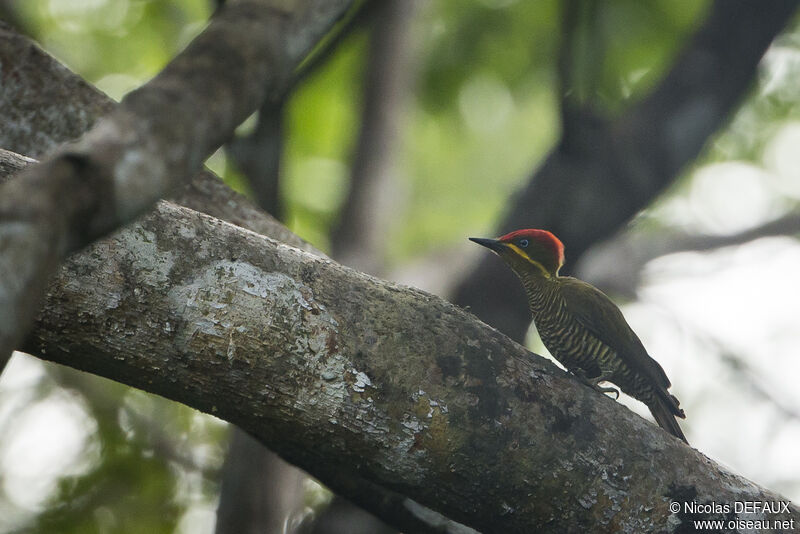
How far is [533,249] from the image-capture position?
423 centimetres

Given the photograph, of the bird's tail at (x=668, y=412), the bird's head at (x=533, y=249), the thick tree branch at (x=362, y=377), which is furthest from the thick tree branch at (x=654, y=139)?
the thick tree branch at (x=362, y=377)

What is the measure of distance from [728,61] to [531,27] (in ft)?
8.27

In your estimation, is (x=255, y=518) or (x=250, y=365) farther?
(x=255, y=518)

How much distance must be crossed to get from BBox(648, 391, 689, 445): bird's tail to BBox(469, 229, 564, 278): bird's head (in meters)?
0.89

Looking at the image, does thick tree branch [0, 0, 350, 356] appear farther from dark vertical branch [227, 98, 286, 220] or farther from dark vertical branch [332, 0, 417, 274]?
dark vertical branch [332, 0, 417, 274]

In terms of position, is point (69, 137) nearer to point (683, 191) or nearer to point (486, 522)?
point (486, 522)

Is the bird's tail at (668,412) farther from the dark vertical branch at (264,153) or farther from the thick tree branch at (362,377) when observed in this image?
the dark vertical branch at (264,153)

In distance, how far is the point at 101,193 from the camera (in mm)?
1367

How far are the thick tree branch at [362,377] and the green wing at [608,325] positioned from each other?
1210 millimetres

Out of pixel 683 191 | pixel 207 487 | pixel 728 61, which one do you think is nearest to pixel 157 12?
pixel 207 487

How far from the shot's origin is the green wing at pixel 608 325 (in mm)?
3961

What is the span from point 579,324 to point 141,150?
3.10 metres

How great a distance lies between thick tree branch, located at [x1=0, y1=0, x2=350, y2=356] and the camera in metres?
1.21

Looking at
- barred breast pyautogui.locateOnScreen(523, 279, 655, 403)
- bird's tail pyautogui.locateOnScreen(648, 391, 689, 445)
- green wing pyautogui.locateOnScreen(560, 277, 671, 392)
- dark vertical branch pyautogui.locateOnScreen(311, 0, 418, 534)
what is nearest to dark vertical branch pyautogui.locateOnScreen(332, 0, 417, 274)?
dark vertical branch pyautogui.locateOnScreen(311, 0, 418, 534)
